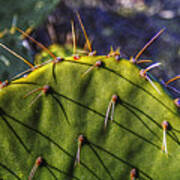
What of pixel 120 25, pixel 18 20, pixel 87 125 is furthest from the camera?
pixel 120 25

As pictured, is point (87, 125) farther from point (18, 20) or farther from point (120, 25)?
point (120, 25)

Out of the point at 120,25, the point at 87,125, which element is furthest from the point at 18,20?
the point at 87,125

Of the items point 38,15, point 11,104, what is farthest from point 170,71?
point 11,104

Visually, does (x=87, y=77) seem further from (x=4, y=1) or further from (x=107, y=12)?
(x=107, y=12)

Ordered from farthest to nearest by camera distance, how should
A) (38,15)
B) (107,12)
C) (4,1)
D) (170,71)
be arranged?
(107,12) < (170,71) < (38,15) < (4,1)

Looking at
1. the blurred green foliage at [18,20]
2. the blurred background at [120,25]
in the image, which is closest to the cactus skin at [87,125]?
the blurred green foliage at [18,20]
